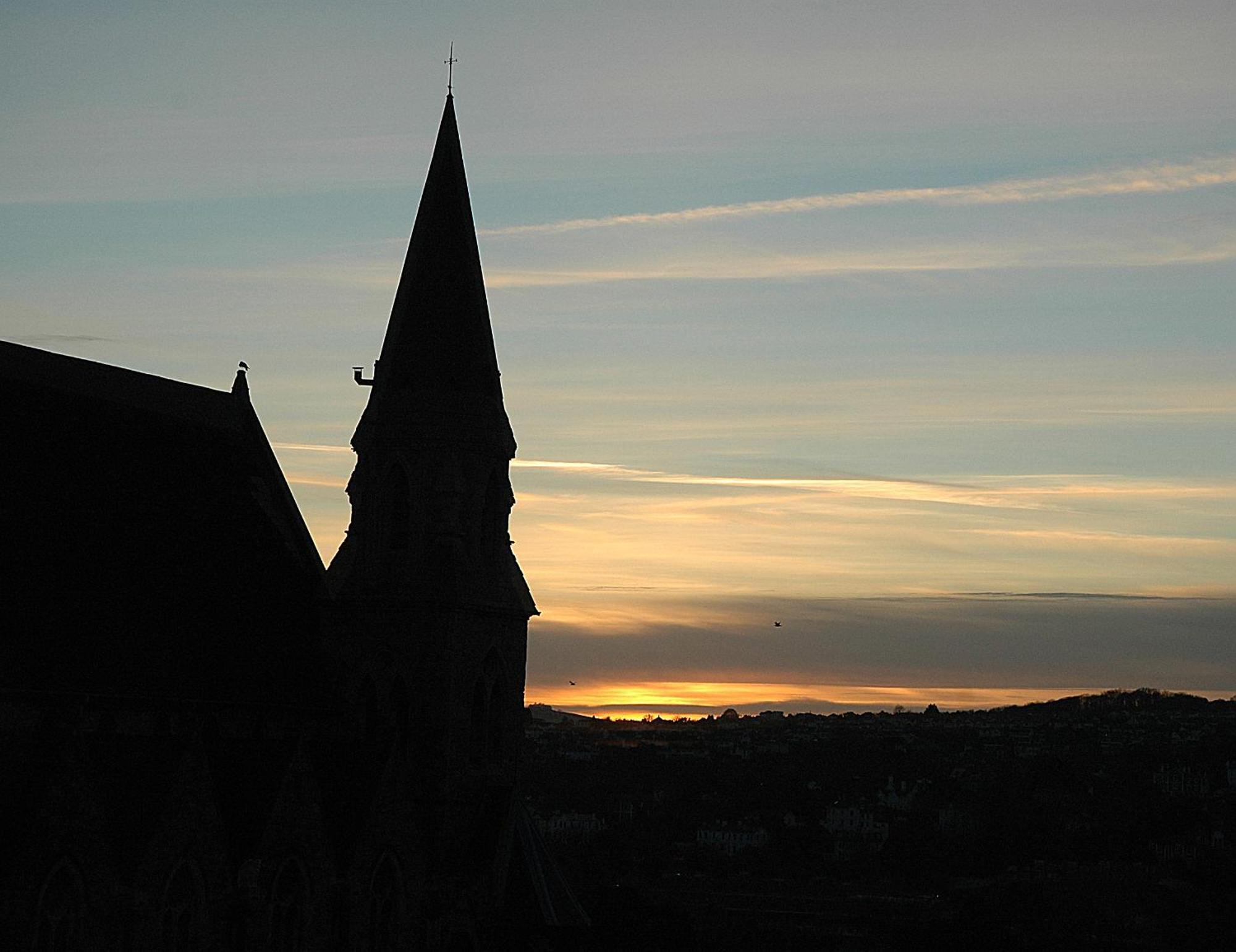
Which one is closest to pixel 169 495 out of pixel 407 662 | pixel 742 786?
pixel 407 662

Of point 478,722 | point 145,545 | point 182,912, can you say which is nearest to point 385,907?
point 478,722

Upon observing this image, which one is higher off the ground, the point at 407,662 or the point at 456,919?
the point at 407,662

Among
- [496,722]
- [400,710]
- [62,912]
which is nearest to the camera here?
[62,912]

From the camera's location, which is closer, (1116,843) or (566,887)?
(566,887)

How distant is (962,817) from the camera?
154 metres

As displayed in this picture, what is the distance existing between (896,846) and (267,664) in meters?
107

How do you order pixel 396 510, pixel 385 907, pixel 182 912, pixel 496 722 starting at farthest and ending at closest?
pixel 396 510, pixel 496 722, pixel 385 907, pixel 182 912

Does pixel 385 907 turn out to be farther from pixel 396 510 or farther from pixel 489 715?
pixel 396 510

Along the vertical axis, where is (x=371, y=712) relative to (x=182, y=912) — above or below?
above

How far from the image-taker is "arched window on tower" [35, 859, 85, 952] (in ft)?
110

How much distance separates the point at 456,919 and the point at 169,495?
1074cm

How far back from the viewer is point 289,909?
37469 millimetres

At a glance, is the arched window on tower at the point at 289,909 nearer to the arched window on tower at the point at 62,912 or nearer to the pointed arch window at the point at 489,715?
the arched window on tower at the point at 62,912

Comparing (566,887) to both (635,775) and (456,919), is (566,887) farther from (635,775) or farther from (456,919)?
(635,775)
